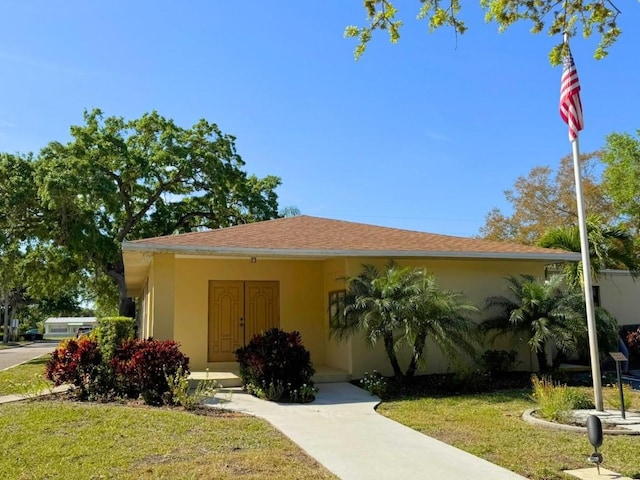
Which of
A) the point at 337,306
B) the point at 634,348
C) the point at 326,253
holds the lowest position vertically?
the point at 634,348

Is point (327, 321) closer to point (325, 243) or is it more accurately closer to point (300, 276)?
point (300, 276)

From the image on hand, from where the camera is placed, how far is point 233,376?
40.4 ft

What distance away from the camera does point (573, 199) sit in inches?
1427

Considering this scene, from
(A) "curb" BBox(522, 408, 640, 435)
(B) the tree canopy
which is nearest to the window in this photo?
(A) "curb" BBox(522, 408, 640, 435)

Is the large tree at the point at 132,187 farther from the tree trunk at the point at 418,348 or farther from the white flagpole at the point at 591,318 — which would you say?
the white flagpole at the point at 591,318

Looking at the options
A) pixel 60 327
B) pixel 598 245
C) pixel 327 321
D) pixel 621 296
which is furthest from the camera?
pixel 60 327

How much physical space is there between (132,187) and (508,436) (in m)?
22.9

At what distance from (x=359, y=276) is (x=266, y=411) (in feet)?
13.3

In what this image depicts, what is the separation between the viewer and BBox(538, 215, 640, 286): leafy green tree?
1494 centimetres

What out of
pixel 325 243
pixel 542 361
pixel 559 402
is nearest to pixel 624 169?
pixel 542 361

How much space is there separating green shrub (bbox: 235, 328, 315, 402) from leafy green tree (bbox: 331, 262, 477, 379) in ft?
4.89

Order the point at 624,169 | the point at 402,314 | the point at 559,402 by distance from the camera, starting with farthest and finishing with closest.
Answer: the point at 624,169 → the point at 402,314 → the point at 559,402

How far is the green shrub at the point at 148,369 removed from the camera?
9.81 metres

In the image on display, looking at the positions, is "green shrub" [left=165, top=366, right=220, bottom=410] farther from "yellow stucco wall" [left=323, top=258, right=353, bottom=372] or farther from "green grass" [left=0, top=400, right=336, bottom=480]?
"yellow stucco wall" [left=323, top=258, right=353, bottom=372]
